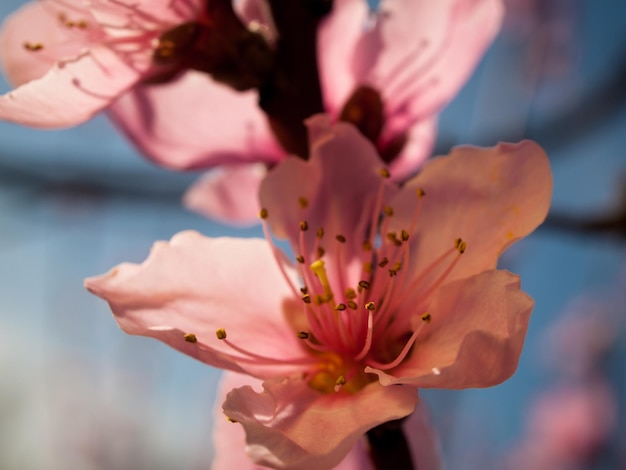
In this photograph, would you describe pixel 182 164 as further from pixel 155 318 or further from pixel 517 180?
pixel 517 180

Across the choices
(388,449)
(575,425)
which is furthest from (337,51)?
(575,425)

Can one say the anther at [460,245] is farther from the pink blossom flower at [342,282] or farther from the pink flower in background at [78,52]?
the pink flower in background at [78,52]

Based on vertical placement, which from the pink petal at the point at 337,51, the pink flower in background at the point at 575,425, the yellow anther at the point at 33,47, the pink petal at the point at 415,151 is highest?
the yellow anther at the point at 33,47

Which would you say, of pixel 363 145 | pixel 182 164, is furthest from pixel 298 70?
pixel 182 164

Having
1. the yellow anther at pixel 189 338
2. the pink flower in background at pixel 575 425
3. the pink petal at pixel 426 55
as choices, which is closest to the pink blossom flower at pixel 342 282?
the yellow anther at pixel 189 338

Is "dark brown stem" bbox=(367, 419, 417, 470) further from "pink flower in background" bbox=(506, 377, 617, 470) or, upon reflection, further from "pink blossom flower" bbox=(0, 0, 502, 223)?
"pink flower in background" bbox=(506, 377, 617, 470)

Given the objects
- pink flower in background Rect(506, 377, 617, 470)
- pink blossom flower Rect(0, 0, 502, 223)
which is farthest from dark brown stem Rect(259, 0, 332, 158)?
pink flower in background Rect(506, 377, 617, 470)
